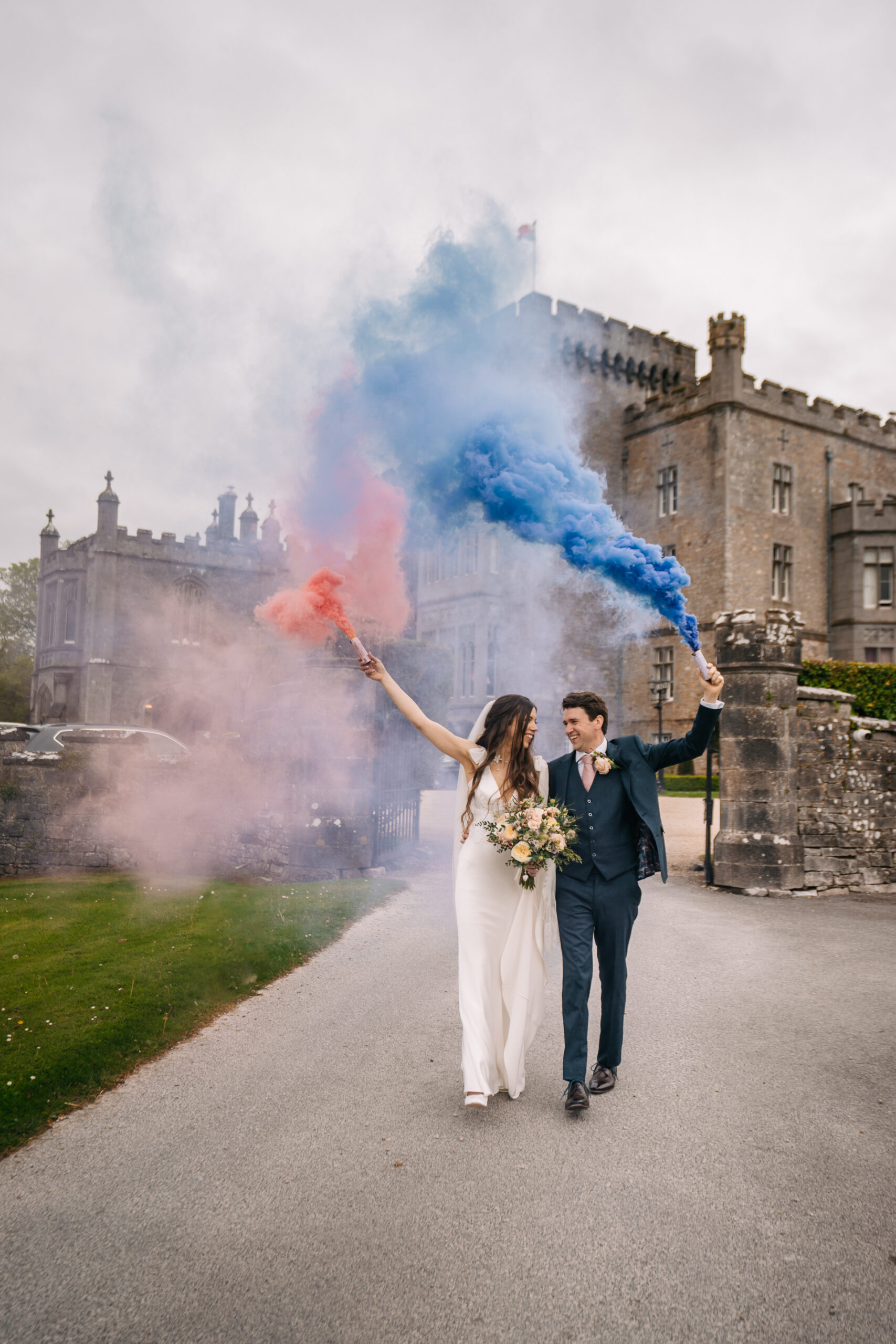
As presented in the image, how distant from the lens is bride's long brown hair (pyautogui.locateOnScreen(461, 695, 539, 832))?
4.62m

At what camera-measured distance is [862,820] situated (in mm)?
10711

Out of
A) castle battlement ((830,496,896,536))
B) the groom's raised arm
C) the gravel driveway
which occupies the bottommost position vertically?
the gravel driveway

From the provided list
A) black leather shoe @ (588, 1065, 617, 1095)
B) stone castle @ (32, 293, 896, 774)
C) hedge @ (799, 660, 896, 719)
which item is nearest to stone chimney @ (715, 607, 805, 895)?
hedge @ (799, 660, 896, 719)

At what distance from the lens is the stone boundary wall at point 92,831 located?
480 inches

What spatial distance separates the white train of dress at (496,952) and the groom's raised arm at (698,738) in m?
0.69

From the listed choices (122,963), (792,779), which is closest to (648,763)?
(122,963)

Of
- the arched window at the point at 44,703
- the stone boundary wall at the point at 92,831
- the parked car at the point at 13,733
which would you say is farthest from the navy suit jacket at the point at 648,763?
the arched window at the point at 44,703

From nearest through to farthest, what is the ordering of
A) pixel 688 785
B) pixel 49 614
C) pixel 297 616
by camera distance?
pixel 297 616 < pixel 688 785 < pixel 49 614

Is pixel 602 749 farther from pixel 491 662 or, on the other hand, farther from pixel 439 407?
pixel 491 662

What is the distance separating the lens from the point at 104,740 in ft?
41.2

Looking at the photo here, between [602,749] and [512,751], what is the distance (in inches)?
20.2

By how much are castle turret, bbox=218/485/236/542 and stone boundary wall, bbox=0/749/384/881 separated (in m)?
34.2

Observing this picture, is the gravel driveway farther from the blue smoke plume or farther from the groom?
the blue smoke plume

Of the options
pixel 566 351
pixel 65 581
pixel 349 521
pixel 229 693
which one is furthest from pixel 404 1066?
pixel 65 581
